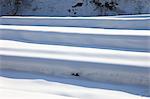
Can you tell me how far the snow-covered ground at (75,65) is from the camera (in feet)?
3.36

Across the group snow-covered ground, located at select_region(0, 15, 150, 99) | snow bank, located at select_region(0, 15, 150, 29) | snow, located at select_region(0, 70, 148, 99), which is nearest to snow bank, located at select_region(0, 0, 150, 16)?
snow bank, located at select_region(0, 15, 150, 29)

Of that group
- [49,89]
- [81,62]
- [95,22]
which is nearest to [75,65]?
[81,62]

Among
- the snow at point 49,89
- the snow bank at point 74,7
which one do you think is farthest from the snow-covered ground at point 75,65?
the snow bank at point 74,7

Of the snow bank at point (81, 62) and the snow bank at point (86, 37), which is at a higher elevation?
the snow bank at point (86, 37)

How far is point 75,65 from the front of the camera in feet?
3.69

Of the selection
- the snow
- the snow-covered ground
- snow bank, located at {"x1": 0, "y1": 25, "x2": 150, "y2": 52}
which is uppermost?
snow bank, located at {"x1": 0, "y1": 25, "x2": 150, "y2": 52}

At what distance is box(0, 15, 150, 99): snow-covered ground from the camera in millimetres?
1023

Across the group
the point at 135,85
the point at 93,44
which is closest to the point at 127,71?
the point at 135,85

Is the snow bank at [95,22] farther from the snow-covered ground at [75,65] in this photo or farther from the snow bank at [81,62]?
the snow bank at [81,62]

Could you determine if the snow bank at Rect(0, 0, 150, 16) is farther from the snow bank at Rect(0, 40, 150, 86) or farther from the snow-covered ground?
the snow bank at Rect(0, 40, 150, 86)

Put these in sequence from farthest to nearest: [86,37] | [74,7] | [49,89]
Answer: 1. [74,7]
2. [86,37]
3. [49,89]

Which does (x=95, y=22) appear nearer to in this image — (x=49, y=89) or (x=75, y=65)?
(x=75, y=65)

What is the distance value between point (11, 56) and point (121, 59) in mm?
463

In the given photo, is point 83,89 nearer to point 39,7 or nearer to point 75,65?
point 75,65
